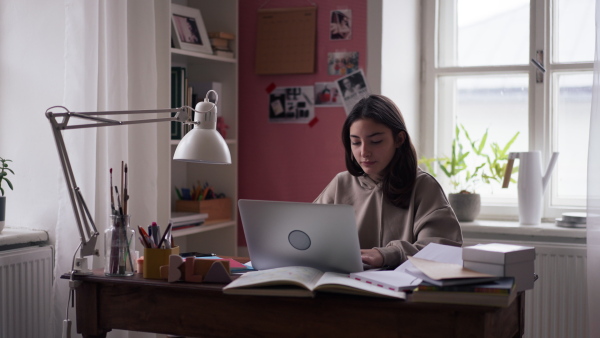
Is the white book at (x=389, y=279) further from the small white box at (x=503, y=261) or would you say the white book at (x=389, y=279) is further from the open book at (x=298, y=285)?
the small white box at (x=503, y=261)

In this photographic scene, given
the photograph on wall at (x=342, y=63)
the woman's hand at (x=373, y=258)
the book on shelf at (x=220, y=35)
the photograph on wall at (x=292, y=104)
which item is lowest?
the woman's hand at (x=373, y=258)

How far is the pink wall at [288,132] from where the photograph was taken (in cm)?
325

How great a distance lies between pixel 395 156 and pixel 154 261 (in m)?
0.87

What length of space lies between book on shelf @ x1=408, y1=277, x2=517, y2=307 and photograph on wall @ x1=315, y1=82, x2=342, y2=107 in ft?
5.90

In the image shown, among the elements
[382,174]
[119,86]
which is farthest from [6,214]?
[382,174]

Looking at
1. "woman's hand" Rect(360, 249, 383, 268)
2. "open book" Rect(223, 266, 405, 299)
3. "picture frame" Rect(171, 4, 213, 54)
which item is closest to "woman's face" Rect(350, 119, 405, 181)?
"woman's hand" Rect(360, 249, 383, 268)

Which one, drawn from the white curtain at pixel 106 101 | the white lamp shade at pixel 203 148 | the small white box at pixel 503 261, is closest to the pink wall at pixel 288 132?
the white curtain at pixel 106 101

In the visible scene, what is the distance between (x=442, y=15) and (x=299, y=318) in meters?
2.20

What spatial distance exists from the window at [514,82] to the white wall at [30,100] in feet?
5.64

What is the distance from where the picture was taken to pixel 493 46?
3.34 m

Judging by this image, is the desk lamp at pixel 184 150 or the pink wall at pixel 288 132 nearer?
the desk lamp at pixel 184 150

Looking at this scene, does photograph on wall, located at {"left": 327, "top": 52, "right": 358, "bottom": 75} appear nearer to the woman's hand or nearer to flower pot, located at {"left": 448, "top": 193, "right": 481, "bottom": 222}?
flower pot, located at {"left": 448, "top": 193, "right": 481, "bottom": 222}

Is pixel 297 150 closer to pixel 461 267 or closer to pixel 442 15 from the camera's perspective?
pixel 442 15

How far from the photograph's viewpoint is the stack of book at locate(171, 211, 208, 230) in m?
2.96
